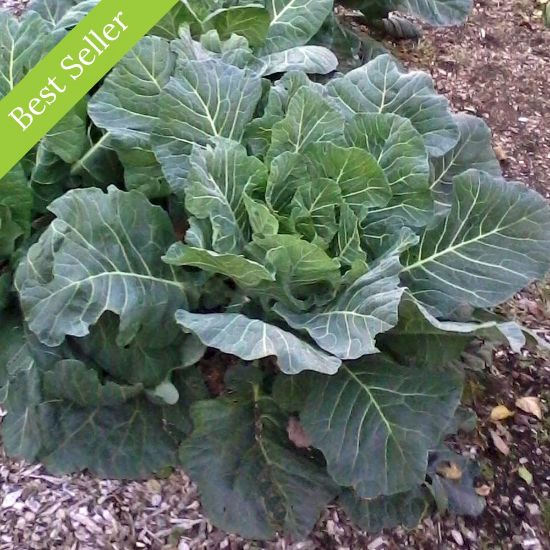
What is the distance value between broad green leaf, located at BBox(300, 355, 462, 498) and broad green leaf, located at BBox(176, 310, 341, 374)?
212 millimetres

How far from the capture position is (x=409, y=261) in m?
1.93

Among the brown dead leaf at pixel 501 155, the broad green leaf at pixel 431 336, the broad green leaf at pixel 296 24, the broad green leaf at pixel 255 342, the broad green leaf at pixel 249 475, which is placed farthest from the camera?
the brown dead leaf at pixel 501 155

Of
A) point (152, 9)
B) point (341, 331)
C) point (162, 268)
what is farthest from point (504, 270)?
point (152, 9)

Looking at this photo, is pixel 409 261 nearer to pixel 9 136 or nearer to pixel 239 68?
pixel 239 68

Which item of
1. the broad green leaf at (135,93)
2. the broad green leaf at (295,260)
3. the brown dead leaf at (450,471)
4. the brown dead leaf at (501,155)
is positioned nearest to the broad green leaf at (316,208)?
the broad green leaf at (295,260)

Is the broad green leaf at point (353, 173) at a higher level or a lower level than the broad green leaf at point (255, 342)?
higher

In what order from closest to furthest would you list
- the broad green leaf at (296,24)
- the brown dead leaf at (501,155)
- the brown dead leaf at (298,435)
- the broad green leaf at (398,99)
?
the brown dead leaf at (298,435) < the broad green leaf at (398,99) < the broad green leaf at (296,24) < the brown dead leaf at (501,155)

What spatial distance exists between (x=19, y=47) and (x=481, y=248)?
4.51ft

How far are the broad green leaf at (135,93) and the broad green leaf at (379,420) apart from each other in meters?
0.81

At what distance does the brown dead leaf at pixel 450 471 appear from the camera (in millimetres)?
1917

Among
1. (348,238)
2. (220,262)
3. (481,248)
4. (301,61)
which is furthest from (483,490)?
(301,61)

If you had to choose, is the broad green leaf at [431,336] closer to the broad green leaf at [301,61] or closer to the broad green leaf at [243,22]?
the broad green leaf at [301,61]

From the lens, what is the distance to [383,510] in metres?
1.78

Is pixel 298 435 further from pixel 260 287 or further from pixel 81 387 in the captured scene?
pixel 81 387
